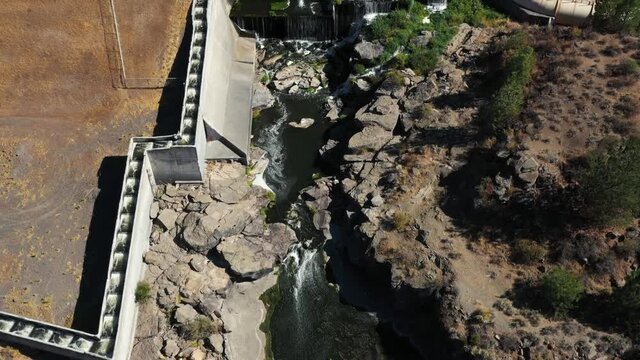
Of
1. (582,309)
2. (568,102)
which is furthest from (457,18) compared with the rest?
(582,309)

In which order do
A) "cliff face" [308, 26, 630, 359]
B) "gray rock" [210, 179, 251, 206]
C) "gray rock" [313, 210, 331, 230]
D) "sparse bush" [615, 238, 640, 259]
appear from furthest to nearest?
1. "gray rock" [313, 210, 331, 230]
2. "gray rock" [210, 179, 251, 206]
3. "sparse bush" [615, 238, 640, 259]
4. "cliff face" [308, 26, 630, 359]

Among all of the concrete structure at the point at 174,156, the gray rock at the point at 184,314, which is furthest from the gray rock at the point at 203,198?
the gray rock at the point at 184,314

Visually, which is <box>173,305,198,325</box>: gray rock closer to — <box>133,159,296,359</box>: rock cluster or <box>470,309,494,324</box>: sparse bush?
<box>133,159,296,359</box>: rock cluster

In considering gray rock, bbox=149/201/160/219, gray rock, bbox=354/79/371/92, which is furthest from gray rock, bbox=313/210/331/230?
gray rock, bbox=354/79/371/92

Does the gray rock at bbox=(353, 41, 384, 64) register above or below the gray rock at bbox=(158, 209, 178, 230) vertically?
above

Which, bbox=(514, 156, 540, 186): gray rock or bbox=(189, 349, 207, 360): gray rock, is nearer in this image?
bbox=(189, 349, 207, 360): gray rock

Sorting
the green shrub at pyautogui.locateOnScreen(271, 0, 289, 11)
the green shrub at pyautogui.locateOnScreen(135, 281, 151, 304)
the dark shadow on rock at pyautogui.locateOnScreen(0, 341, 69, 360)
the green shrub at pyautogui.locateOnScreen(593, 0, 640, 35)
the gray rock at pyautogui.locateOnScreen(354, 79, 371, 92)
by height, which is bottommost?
the dark shadow on rock at pyautogui.locateOnScreen(0, 341, 69, 360)
